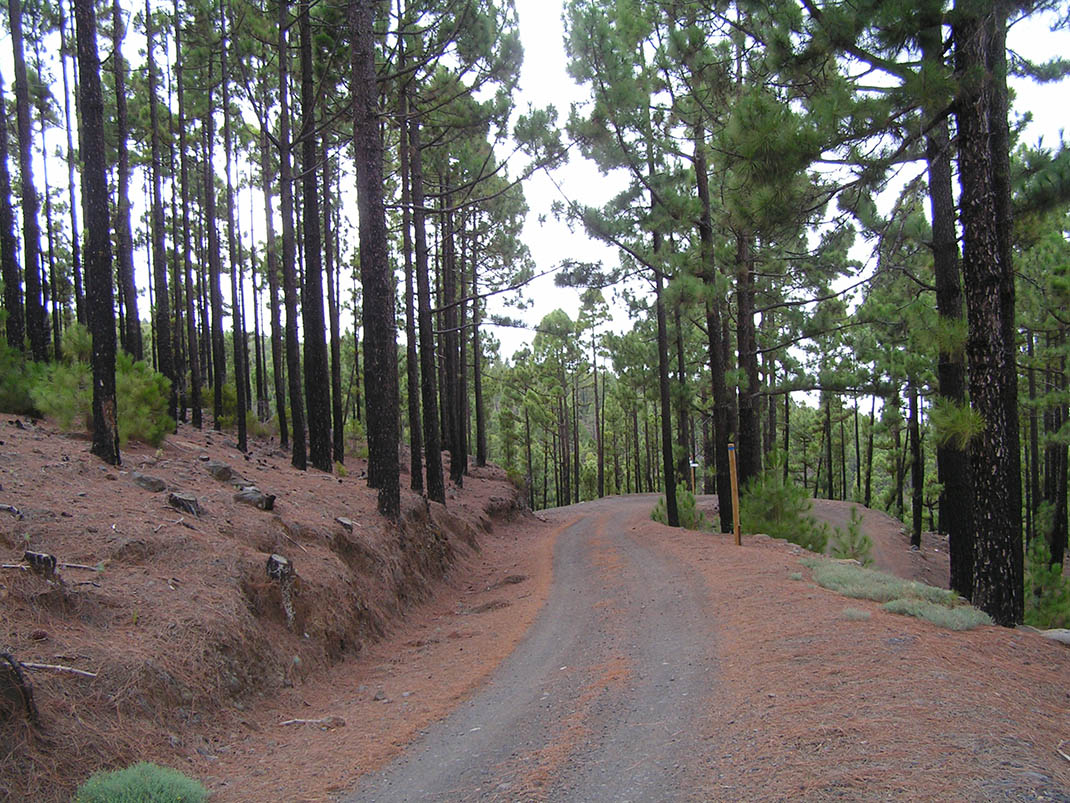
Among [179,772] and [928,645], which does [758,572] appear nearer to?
[928,645]

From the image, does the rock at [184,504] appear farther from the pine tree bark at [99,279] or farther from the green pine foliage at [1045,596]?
the green pine foliage at [1045,596]

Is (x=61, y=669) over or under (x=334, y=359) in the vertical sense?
under

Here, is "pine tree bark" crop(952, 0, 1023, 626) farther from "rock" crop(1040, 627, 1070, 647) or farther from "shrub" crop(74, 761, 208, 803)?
"shrub" crop(74, 761, 208, 803)

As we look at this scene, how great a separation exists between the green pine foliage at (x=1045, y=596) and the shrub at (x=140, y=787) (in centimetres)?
1317

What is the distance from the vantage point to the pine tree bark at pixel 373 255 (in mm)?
11117

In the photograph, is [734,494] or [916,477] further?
[916,477]

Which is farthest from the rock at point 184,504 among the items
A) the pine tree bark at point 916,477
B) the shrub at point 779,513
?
the pine tree bark at point 916,477

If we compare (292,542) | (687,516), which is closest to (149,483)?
(292,542)

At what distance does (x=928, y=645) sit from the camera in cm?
547

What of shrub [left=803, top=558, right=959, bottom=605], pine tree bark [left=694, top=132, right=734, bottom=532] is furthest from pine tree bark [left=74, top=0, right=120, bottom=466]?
pine tree bark [left=694, top=132, right=734, bottom=532]

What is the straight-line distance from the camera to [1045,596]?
14.0 meters

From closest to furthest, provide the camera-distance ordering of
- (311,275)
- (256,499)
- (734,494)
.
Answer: (256,499), (734,494), (311,275)

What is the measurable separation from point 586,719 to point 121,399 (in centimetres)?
944

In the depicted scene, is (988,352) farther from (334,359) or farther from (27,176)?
(27,176)
